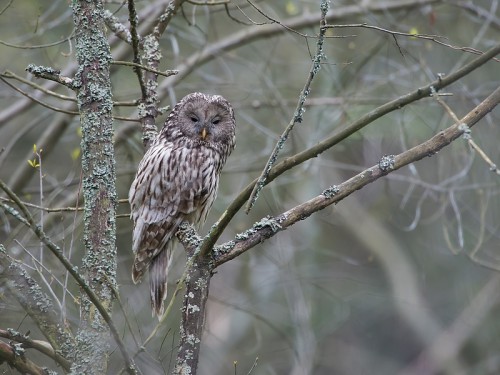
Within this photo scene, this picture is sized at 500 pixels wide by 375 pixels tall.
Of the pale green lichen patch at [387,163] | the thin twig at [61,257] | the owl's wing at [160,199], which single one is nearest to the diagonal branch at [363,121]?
the pale green lichen patch at [387,163]

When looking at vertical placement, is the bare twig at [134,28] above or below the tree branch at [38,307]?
above

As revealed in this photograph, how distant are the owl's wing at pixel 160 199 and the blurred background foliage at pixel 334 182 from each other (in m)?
1.11

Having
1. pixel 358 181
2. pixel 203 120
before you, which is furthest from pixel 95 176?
pixel 203 120

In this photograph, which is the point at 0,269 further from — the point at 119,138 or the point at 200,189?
the point at 119,138

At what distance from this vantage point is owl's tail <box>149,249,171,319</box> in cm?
479

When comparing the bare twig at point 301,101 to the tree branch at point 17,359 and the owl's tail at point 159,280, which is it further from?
the owl's tail at point 159,280

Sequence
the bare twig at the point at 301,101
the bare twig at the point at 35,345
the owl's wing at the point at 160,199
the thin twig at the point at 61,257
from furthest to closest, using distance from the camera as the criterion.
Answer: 1. the owl's wing at the point at 160,199
2. the bare twig at the point at 35,345
3. the bare twig at the point at 301,101
4. the thin twig at the point at 61,257

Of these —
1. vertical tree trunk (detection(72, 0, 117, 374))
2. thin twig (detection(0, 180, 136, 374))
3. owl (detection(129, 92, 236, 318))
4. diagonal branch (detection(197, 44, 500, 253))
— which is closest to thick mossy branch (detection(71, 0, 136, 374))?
vertical tree trunk (detection(72, 0, 117, 374))

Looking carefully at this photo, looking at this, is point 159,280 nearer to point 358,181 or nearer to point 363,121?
point 358,181

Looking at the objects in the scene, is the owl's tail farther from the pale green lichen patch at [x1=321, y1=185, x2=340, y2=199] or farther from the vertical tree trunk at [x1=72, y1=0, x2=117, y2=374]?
the pale green lichen patch at [x1=321, y1=185, x2=340, y2=199]

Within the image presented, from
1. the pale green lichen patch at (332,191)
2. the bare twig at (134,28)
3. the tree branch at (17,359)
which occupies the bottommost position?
the tree branch at (17,359)

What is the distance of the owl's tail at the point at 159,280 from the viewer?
4.79 metres

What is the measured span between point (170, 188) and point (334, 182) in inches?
175

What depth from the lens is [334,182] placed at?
900 cm
